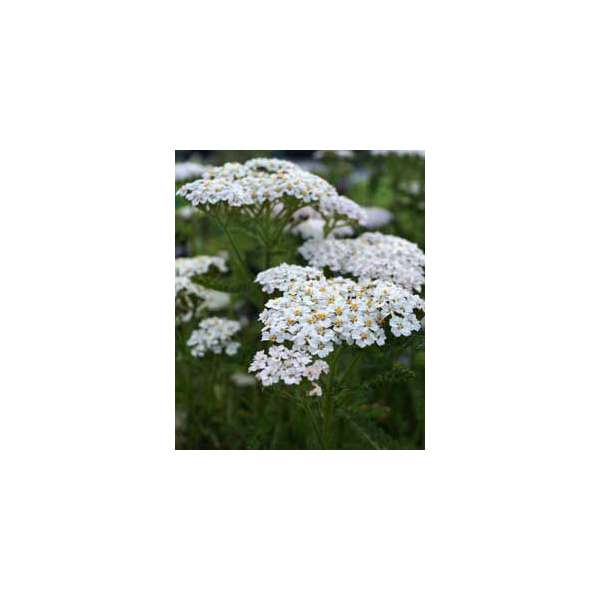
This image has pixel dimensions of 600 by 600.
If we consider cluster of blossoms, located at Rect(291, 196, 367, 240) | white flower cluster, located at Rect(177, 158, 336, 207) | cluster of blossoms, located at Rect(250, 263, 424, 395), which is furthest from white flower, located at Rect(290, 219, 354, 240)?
cluster of blossoms, located at Rect(250, 263, 424, 395)

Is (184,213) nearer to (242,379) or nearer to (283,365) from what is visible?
(242,379)

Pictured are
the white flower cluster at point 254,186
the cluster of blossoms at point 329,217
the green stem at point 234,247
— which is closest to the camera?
the white flower cluster at point 254,186

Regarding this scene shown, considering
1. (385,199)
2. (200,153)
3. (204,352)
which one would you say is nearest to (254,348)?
(204,352)

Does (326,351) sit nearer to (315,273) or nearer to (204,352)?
(315,273)

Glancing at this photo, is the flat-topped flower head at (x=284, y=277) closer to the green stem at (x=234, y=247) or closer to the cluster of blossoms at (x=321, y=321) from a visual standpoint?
the cluster of blossoms at (x=321, y=321)

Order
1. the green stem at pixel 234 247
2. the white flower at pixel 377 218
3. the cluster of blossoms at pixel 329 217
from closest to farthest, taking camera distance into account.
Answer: the green stem at pixel 234 247 → the cluster of blossoms at pixel 329 217 → the white flower at pixel 377 218

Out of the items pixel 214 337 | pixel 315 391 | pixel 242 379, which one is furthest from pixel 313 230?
pixel 315 391

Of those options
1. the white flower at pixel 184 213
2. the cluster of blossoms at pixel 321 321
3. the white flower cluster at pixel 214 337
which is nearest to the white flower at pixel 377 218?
the white flower at pixel 184 213

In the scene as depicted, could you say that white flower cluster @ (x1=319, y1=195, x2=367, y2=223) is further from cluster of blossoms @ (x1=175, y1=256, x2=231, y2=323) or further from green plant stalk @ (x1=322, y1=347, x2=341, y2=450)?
green plant stalk @ (x1=322, y1=347, x2=341, y2=450)
